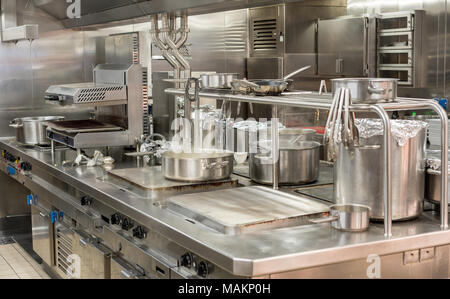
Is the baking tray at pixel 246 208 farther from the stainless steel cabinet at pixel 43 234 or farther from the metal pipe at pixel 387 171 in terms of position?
the stainless steel cabinet at pixel 43 234

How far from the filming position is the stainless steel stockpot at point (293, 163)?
3.08m

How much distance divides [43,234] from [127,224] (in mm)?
1836

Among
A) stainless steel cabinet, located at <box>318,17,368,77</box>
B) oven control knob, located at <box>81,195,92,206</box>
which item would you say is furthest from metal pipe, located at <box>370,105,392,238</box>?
stainless steel cabinet, located at <box>318,17,368,77</box>

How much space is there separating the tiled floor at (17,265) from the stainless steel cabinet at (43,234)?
0.22 metres

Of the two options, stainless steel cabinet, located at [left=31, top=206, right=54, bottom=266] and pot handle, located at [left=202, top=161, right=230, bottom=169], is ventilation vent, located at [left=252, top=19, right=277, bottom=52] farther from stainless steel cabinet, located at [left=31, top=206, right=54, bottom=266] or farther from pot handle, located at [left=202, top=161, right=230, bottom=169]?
pot handle, located at [left=202, top=161, right=230, bottom=169]

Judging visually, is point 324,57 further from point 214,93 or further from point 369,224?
point 369,224

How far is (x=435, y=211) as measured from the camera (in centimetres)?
257

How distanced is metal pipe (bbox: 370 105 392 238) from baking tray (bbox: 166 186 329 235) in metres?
0.36

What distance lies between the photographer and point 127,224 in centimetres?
297

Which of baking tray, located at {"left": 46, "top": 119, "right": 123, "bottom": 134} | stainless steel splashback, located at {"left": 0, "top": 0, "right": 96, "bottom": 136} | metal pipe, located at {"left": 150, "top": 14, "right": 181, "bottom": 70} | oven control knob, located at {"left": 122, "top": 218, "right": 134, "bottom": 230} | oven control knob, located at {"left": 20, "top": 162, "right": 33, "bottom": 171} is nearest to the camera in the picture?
oven control knob, located at {"left": 122, "top": 218, "right": 134, "bottom": 230}

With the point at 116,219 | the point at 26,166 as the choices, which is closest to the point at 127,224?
the point at 116,219

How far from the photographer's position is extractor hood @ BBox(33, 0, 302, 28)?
3.03 m

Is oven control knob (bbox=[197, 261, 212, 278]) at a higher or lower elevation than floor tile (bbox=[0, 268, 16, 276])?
higher

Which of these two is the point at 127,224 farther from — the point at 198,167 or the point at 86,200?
the point at 86,200
